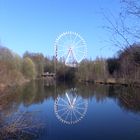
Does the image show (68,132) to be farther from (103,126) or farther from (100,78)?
(100,78)

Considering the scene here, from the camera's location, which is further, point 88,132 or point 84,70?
point 84,70

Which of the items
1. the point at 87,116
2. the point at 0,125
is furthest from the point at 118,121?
the point at 0,125

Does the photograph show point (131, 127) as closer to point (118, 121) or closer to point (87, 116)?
point (118, 121)

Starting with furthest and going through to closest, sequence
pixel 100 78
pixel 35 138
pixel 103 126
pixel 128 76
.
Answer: pixel 100 78 < pixel 103 126 < pixel 35 138 < pixel 128 76

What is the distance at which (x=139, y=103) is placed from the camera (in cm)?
184

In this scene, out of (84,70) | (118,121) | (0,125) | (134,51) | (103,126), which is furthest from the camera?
(84,70)

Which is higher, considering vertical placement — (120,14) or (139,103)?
(120,14)

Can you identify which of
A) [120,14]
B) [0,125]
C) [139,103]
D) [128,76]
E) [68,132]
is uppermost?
[120,14]

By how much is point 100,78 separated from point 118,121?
1025 inches

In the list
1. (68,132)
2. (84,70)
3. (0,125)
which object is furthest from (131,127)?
(84,70)

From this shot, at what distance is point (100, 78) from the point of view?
38438 millimetres

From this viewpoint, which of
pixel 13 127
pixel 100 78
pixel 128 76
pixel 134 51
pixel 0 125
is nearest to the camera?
pixel 134 51

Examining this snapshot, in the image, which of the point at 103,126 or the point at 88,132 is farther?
the point at 103,126

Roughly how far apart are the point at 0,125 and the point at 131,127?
6561 mm
